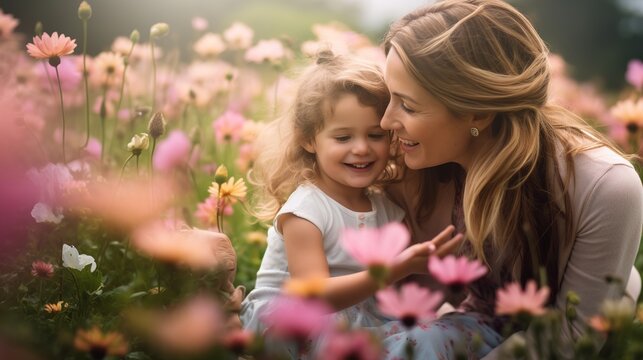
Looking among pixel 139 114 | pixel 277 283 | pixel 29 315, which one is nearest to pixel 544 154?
pixel 277 283

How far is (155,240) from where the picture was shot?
115 centimetres

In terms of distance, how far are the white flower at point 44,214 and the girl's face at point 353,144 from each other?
0.59 meters

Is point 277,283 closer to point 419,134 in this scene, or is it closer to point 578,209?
point 419,134

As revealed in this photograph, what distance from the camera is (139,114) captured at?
78.3 inches

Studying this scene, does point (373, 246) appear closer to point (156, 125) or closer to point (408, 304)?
point (408, 304)

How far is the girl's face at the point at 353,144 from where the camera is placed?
1.76m

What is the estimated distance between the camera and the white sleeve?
1.67 m

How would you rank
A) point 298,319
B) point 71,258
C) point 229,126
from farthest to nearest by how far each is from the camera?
point 229,126 → point 71,258 → point 298,319

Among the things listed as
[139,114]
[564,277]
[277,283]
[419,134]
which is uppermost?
[419,134]

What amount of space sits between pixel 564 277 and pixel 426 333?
1.18ft

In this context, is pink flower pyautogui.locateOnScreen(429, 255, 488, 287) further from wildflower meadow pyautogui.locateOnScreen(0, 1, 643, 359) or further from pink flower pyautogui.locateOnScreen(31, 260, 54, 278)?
pink flower pyautogui.locateOnScreen(31, 260, 54, 278)

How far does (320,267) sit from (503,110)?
1.68ft

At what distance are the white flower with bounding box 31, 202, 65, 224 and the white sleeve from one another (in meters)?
1.11

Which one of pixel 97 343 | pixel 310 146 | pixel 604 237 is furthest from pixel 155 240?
pixel 604 237
